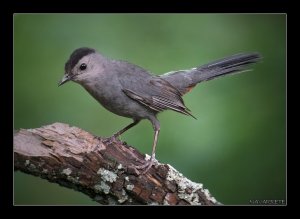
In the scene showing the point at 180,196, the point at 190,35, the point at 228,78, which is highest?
the point at 190,35

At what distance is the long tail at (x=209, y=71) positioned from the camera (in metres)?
5.04

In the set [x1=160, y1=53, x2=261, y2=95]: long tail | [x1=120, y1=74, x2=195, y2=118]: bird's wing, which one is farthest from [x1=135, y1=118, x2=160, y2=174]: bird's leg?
[x1=160, y1=53, x2=261, y2=95]: long tail

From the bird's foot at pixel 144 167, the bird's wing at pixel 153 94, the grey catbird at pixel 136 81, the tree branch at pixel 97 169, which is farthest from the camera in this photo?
the bird's wing at pixel 153 94

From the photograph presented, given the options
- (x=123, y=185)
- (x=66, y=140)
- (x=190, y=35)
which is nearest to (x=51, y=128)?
(x=66, y=140)

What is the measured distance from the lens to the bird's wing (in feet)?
15.2

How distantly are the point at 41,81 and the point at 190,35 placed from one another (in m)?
1.62

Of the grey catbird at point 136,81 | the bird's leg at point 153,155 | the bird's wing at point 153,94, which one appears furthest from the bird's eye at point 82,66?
the bird's leg at point 153,155

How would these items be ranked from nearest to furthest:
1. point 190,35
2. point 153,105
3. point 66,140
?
point 66,140, point 153,105, point 190,35

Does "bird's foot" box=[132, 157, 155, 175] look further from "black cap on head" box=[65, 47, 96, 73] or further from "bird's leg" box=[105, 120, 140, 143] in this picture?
"black cap on head" box=[65, 47, 96, 73]

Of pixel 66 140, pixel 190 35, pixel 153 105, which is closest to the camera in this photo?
pixel 66 140

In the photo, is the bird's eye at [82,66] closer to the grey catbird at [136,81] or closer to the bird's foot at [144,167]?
the grey catbird at [136,81]

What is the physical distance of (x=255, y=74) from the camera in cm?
522

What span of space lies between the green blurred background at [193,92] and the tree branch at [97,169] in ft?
1.60

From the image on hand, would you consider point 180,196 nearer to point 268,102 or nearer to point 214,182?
point 214,182
